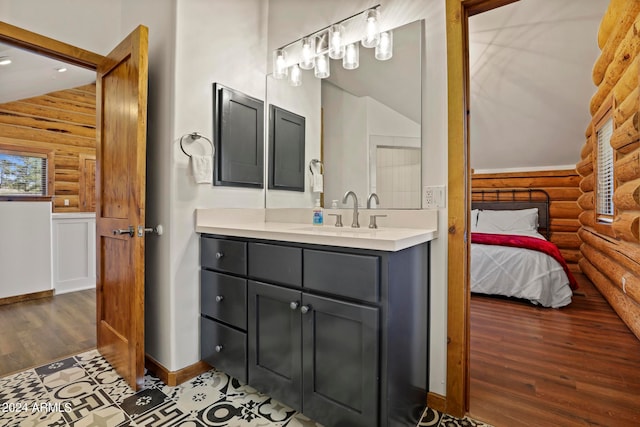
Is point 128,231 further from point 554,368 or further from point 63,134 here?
point 63,134

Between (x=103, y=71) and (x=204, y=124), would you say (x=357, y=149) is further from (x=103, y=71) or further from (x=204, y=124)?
(x=103, y=71)

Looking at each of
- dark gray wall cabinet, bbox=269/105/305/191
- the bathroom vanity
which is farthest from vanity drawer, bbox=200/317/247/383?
dark gray wall cabinet, bbox=269/105/305/191

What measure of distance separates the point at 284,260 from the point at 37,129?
17.3ft

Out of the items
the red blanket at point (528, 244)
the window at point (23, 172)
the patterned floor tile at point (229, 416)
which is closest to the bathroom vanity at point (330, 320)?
the patterned floor tile at point (229, 416)

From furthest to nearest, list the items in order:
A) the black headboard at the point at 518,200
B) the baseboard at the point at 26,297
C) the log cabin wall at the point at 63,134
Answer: the black headboard at the point at 518,200 → the log cabin wall at the point at 63,134 → the baseboard at the point at 26,297

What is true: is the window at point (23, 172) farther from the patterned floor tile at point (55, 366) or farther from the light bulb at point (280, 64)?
the light bulb at point (280, 64)

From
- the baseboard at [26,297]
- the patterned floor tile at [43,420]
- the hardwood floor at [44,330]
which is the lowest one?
the patterned floor tile at [43,420]

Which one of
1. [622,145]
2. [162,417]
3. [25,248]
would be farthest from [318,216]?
[25,248]

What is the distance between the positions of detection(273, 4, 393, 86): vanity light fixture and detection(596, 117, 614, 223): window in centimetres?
298

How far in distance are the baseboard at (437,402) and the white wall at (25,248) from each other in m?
4.27

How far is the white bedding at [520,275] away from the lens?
3.38 metres

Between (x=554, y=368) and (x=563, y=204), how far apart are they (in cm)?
393

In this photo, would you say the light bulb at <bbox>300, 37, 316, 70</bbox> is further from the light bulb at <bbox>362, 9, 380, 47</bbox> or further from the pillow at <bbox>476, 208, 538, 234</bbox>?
the pillow at <bbox>476, 208, 538, 234</bbox>

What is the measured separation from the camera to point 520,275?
11.5 ft
